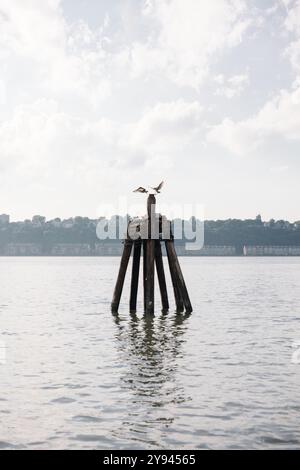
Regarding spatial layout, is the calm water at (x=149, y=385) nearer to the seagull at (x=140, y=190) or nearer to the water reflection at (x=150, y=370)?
the water reflection at (x=150, y=370)

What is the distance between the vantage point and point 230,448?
31.3ft

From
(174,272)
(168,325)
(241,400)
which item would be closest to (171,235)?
(174,272)

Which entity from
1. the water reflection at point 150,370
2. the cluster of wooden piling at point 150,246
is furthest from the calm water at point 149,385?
the cluster of wooden piling at point 150,246

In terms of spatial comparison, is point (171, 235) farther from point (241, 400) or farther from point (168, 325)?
point (241, 400)

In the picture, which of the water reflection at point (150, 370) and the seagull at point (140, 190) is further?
the seagull at point (140, 190)

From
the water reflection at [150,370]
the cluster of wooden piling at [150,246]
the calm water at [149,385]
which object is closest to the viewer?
the calm water at [149,385]

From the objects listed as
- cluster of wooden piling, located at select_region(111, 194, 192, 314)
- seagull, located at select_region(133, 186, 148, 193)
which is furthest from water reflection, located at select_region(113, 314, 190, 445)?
seagull, located at select_region(133, 186, 148, 193)

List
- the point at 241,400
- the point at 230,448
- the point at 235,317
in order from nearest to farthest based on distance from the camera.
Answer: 1. the point at 230,448
2. the point at 241,400
3. the point at 235,317

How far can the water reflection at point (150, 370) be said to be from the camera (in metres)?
11.0

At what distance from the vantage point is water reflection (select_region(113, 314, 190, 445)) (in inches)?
→ 434

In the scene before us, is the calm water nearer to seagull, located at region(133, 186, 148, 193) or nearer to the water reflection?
the water reflection

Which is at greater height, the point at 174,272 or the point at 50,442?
the point at 174,272

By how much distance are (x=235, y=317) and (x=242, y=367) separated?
14995 millimetres

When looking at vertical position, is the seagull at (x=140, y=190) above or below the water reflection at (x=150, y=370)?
above
